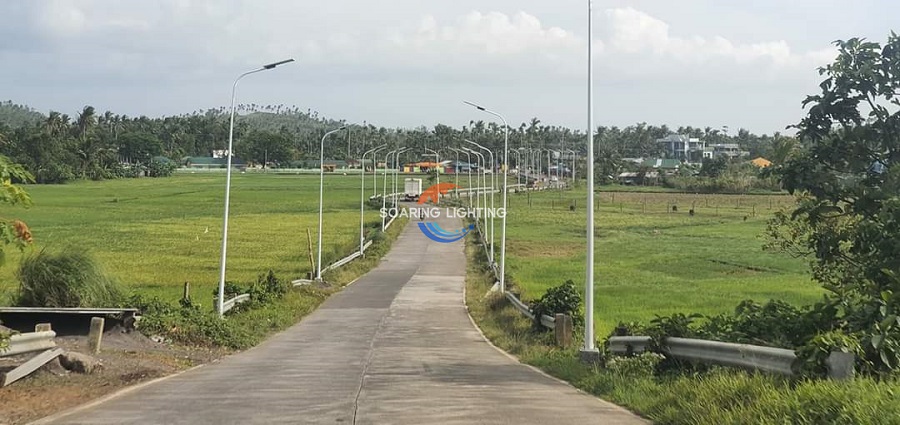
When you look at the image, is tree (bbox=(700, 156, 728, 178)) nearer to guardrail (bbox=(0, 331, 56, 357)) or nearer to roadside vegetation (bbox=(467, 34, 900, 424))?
roadside vegetation (bbox=(467, 34, 900, 424))

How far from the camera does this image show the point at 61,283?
1964cm

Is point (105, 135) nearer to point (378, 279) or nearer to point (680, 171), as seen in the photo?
point (680, 171)

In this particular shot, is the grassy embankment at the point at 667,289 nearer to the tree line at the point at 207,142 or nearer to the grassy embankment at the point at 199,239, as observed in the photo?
the grassy embankment at the point at 199,239

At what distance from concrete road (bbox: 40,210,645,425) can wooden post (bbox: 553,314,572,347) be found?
1.15 m

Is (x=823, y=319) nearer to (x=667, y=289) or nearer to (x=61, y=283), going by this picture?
(x=61, y=283)

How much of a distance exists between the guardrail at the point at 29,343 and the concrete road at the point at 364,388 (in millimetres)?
1770

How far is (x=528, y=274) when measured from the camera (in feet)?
125

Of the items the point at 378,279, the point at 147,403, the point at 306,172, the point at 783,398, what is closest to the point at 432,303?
the point at 378,279

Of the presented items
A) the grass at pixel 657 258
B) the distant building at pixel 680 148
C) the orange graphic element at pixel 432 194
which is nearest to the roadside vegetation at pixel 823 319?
the grass at pixel 657 258

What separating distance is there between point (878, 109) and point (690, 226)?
5895 cm

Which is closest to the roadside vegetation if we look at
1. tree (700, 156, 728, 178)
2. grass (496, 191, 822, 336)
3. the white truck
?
grass (496, 191, 822, 336)

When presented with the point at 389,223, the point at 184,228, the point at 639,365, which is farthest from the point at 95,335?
the point at 389,223

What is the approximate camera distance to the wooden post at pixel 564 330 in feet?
52.1

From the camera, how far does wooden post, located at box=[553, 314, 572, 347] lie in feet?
52.1
